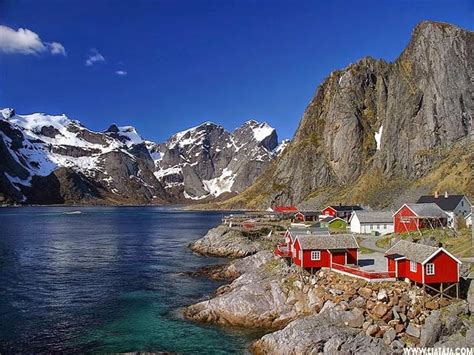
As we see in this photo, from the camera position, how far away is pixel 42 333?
40938 mm

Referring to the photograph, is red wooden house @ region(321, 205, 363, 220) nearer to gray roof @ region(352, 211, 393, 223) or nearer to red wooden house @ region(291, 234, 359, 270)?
gray roof @ region(352, 211, 393, 223)

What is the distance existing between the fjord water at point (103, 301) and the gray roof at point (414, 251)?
16.5 m

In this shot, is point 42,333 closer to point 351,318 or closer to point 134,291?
point 134,291

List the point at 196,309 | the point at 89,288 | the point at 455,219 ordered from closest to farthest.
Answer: the point at 196,309
the point at 89,288
the point at 455,219

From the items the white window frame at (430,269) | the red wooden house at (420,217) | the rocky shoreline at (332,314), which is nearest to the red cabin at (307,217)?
the red wooden house at (420,217)

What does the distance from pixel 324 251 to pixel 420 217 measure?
3506 cm

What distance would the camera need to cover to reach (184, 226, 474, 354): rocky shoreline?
3391 centimetres

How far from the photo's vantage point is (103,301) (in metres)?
52.4

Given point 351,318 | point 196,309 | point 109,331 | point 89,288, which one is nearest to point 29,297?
point 89,288

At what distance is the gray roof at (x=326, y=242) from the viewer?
161ft

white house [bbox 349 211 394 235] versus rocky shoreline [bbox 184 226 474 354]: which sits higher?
white house [bbox 349 211 394 235]


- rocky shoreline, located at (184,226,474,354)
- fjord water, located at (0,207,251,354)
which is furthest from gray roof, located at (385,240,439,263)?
fjord water, located at (0,207,251,354)

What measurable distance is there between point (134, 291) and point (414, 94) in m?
157

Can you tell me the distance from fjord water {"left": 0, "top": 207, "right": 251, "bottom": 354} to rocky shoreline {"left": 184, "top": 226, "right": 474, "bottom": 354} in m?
2.91
